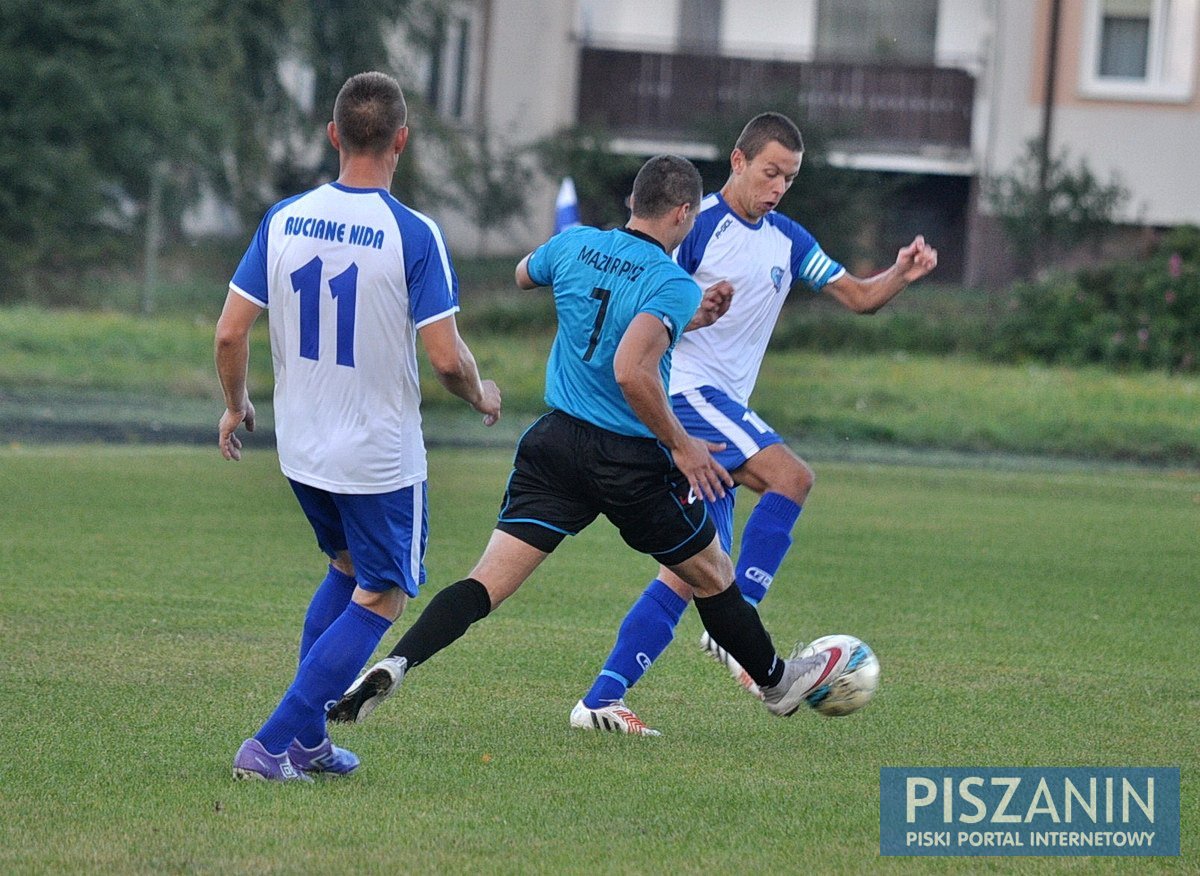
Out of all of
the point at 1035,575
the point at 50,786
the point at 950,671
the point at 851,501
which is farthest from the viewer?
the point at 851,501


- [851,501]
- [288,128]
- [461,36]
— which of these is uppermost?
[461,36]

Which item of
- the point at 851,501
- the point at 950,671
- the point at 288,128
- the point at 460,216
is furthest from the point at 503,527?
the point at 460,216

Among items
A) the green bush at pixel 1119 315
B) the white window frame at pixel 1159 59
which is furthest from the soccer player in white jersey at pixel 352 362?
the white window frame at pixel 1159 59

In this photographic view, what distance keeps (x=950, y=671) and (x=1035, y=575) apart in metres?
3.22

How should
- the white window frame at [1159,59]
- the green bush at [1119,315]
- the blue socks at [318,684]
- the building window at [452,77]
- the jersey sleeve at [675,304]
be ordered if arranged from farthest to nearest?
1. the building window at [452,77]
2. the white window frame at [1159,59]
3. the green bush at [1119,315]
4. the jersey sleeve at [675,304]
5. the blue socks at [318,684]

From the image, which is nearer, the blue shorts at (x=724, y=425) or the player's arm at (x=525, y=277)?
the player's arm at (x=525, y=277)

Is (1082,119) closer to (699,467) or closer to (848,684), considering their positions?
(848,684)

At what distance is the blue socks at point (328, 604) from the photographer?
5617mm

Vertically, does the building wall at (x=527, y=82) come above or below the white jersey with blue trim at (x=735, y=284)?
above

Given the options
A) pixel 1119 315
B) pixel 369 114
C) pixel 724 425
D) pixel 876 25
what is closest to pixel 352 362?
pixel 369 114

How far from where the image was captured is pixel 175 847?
4.51 metres

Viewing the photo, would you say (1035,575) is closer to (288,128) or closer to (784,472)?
(784,472)

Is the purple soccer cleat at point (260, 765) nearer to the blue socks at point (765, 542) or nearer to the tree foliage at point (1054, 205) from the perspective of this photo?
→ the blue socks at point (765, 542)

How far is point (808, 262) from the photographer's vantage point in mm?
7309
